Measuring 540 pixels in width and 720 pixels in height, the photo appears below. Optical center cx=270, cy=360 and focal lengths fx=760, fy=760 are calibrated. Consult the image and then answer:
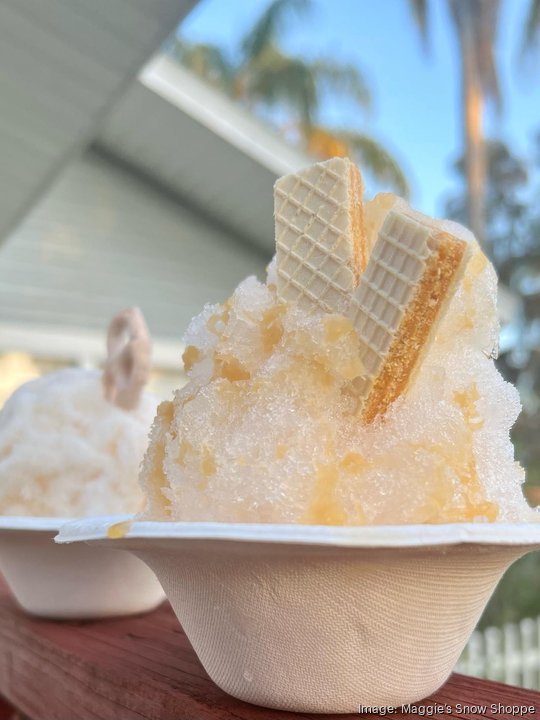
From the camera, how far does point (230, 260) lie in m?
6.07

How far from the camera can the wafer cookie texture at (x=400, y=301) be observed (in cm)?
66

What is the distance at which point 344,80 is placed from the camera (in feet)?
44.6

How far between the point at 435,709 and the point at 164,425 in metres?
0.38

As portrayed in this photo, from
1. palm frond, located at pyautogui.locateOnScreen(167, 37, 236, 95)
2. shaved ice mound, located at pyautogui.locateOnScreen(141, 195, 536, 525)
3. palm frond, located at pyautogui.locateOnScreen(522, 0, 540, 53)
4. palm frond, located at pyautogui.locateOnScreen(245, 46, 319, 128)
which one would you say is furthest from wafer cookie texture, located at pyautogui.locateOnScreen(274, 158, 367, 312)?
palm frond, located at pyautogui.locateOnScreen(167, 37, 236, 95)

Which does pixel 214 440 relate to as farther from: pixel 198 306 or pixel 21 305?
pixel 198 306

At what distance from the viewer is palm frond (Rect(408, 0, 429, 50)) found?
32.0 ft

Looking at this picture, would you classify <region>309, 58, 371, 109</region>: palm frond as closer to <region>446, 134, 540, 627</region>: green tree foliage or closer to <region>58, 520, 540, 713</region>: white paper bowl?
<region>446, 134, 540, 627</region>: green tree foliage

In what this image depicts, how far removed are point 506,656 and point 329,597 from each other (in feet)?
13.3

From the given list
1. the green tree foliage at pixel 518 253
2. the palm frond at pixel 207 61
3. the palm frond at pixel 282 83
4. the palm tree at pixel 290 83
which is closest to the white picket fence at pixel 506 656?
the green tree foliage at pixel 518 253

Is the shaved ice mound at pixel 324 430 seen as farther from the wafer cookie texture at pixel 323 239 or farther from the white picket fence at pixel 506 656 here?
the white picket fence at pixel 506 656

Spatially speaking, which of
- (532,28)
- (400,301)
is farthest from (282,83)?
(400,301)

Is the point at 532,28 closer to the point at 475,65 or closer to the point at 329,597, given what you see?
the point at 475,65

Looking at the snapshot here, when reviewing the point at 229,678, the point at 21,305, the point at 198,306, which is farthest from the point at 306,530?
the point at 198,306

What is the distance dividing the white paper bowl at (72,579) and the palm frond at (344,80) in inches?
524
